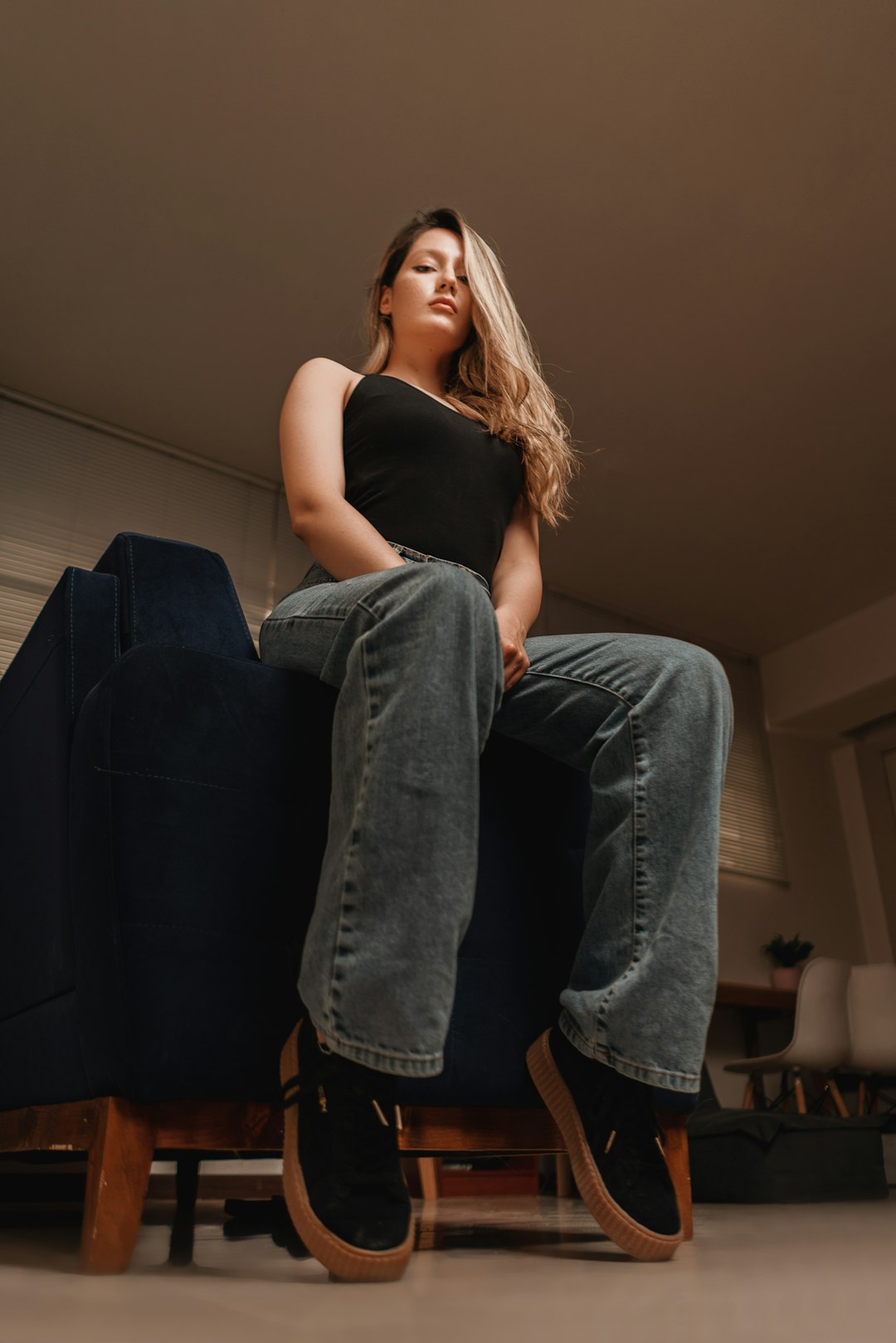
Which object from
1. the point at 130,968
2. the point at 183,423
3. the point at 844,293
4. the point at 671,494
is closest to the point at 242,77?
the point at 183,423

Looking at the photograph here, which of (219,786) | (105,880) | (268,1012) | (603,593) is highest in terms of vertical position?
(603,593)

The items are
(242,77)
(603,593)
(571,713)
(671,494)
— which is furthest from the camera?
(603,593)

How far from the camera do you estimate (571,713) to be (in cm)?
105

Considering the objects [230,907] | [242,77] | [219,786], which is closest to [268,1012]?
[230,907]

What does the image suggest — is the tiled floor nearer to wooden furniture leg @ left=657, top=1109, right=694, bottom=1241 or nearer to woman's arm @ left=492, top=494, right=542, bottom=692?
wooden furniture leg @ left=657, top=1109, right=694, bottom=1241

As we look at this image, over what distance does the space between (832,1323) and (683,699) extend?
557 millimetres

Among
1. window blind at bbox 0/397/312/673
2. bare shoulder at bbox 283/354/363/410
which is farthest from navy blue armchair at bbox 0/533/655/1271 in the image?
window blind at bbox 0/397/312/673

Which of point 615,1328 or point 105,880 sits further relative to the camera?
point 105,880

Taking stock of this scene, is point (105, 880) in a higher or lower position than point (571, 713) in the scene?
lower

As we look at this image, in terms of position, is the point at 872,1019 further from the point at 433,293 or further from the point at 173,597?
the point at 173,597

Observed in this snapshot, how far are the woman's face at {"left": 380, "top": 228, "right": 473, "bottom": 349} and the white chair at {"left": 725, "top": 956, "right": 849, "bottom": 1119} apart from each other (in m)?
3.13

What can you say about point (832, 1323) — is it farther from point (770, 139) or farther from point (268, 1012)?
point (770, 139)

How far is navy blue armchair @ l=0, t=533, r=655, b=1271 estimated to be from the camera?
2.79 ft

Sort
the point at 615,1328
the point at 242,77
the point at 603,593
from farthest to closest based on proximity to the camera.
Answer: the point at 603,593 < the point at 242,77 < the point at 615,1328
